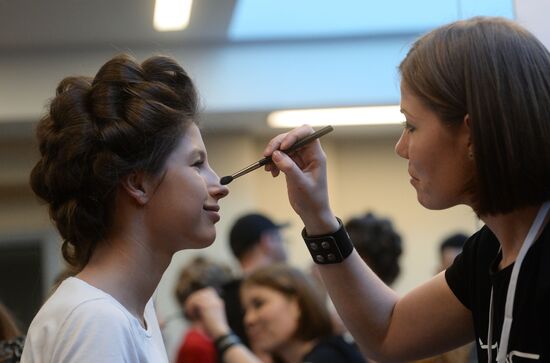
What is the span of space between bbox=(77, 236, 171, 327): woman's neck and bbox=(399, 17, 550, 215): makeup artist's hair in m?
0.45

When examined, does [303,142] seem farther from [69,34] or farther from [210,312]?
[210,312]

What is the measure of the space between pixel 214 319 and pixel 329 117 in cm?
67

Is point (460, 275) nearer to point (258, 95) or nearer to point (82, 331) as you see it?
point (82, 331)

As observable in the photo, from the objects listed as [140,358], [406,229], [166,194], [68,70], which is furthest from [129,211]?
[406,229]

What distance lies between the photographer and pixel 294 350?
260 cm

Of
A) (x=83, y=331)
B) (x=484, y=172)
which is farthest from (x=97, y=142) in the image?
(x=484, y=172)

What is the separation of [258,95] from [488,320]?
1.46 metres

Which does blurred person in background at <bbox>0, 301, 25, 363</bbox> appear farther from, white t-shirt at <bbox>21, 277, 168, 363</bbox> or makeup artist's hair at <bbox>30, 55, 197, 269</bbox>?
white t-shirt at <bbox>21, 277, 168, 363</bbox>

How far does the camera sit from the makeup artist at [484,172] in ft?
4.20

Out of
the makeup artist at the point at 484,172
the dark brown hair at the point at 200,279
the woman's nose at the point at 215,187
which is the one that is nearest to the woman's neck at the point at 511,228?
the makeup artist at the point at 484,172

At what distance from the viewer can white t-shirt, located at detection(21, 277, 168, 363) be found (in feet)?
4.04

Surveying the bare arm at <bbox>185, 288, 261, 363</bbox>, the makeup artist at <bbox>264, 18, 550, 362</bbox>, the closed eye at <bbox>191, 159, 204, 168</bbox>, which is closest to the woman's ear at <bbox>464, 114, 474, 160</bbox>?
the makeup artist at <bbox>264, 18, 550, 362</bbox>

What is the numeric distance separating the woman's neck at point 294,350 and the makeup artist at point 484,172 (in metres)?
1.03

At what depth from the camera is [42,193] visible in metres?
1.45
